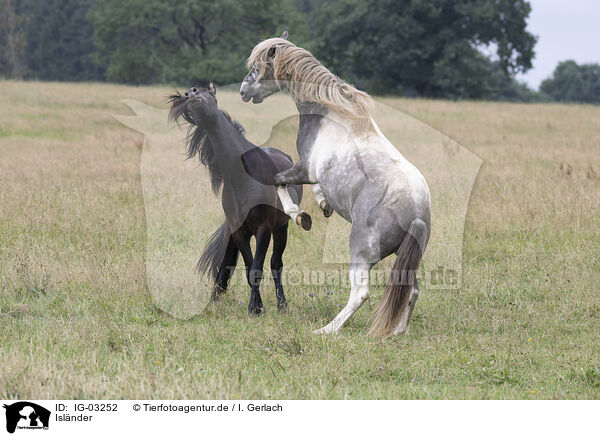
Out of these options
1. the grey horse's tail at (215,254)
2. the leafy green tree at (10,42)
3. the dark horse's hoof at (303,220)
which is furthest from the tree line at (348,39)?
the dark horse's hoof at (303,220)

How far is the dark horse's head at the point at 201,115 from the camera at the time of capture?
20.3 ft

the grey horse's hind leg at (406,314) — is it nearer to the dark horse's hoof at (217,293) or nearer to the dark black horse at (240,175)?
the dark black horse at (240,175)

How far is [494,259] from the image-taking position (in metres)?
8.58

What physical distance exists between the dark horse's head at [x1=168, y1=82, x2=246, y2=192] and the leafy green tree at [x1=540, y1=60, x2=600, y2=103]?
2876 inches

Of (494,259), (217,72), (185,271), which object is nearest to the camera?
(185,271)

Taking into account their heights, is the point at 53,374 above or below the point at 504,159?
below

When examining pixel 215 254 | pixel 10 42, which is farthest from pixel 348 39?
pixel 215 254

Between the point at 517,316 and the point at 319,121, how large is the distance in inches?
111

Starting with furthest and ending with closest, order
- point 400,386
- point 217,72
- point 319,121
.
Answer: point 217,72 → point 319,121 → point 400,386

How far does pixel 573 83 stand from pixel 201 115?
7766cm

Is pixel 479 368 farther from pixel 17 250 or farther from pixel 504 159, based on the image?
pixel 504 159
